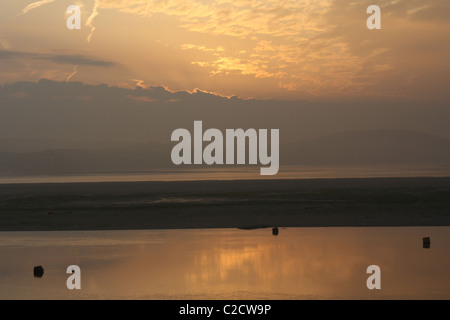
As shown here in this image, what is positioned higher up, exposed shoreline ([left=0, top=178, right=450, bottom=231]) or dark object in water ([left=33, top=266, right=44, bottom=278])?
exposed shoreline ([left=0, top=178, right=450, bottom=231])

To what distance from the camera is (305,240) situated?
99.8 ft

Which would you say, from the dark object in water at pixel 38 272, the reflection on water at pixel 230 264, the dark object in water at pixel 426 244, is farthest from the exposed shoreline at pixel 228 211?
the dark object in water at pixel 38 272

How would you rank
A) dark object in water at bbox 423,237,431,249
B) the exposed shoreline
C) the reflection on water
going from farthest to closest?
the exposed shoreline < dark object in water at bbox 423,237,431,249 < the reflection on water

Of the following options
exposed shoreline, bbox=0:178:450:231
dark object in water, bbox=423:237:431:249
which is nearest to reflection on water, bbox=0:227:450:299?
dark object in water, bbox=423:237:431:249

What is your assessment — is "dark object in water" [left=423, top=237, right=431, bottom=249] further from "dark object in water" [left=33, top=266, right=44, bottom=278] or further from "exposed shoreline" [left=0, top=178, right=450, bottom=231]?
"dark object in water" [left=33, top=266, right=44, bottom=278]

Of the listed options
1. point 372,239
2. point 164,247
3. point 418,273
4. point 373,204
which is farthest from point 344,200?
point 418,273

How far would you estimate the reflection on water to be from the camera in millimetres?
18297

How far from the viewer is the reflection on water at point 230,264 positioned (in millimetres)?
18297

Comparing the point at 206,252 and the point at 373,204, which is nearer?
the point at 206,252

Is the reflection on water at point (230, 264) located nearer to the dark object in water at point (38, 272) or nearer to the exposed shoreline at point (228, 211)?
the dark object in water at point (38, 272)
